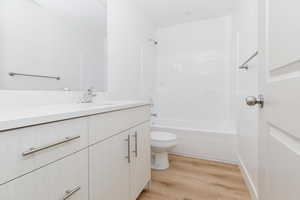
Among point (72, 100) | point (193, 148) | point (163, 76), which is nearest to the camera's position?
point (72, 100)

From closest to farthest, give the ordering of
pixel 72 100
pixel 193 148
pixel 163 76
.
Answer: pixel 72 100 < pixel 193 148 < pixel 163 76

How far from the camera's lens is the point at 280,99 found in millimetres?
491

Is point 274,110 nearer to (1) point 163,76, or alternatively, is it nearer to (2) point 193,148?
(2) point 193,148

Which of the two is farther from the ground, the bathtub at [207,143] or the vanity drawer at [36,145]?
the vanity drawer at [36,145]

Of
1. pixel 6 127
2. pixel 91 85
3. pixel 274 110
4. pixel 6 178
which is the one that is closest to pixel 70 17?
pixel 91 85

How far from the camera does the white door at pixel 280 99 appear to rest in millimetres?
408

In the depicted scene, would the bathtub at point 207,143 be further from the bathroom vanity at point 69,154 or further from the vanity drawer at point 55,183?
the vanity drawer at point 55,183

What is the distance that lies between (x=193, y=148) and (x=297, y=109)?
2092 millimetres

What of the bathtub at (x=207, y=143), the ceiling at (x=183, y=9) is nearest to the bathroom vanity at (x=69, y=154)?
the bathtub at (x=207, y=143)

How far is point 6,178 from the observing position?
1.51ft

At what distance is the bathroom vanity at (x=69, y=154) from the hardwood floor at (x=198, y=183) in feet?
1.49

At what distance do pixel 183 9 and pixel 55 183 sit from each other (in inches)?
103

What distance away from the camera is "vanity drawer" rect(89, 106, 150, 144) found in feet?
2.69

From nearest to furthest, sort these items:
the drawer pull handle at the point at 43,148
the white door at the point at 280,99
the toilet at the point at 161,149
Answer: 1. the white door at the point at 280,99
2. the drawer pull handle at the point at 43,148
3. the toilet at the point at 161,149
